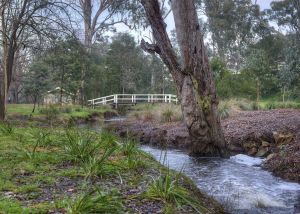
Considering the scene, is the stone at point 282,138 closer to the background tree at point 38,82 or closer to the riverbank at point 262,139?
the riverbank at point 262,139

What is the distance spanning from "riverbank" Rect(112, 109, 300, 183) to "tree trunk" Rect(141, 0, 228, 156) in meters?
1.30

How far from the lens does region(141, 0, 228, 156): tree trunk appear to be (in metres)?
8.68

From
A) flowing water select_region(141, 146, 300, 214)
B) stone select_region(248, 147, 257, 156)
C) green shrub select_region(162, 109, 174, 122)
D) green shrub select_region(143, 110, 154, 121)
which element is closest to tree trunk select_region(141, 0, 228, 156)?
flowing water select_region(141, 146, 300, 214)

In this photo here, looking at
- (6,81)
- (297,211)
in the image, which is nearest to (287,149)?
(297,211)

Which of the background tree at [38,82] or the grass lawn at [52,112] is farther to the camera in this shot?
the background tree at [38,82]

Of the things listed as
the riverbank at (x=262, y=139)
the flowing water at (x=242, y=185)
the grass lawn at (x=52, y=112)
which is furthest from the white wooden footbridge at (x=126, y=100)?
the flowing water at (x=242, y=185)

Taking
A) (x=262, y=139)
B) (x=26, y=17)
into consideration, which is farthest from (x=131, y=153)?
(x=26, y=17)

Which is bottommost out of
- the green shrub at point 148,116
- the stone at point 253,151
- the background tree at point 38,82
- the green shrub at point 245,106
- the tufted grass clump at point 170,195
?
the stone at point 253,151

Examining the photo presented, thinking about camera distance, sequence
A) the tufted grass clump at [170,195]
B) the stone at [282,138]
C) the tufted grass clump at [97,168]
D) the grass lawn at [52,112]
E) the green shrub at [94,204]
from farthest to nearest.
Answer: the grass lawn at [52,112]
the stone at [282,138]
the tufted grass clump at [97,168]
the tufted grass clump at [170,195]
the green shrub at [94,204]

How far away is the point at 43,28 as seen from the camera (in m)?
12.5

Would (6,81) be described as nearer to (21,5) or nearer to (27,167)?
(21,5)

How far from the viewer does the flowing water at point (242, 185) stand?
5.02m

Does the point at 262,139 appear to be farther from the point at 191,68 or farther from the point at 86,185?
the point at 86,185

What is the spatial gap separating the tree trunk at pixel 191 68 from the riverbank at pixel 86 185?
3.01 m
